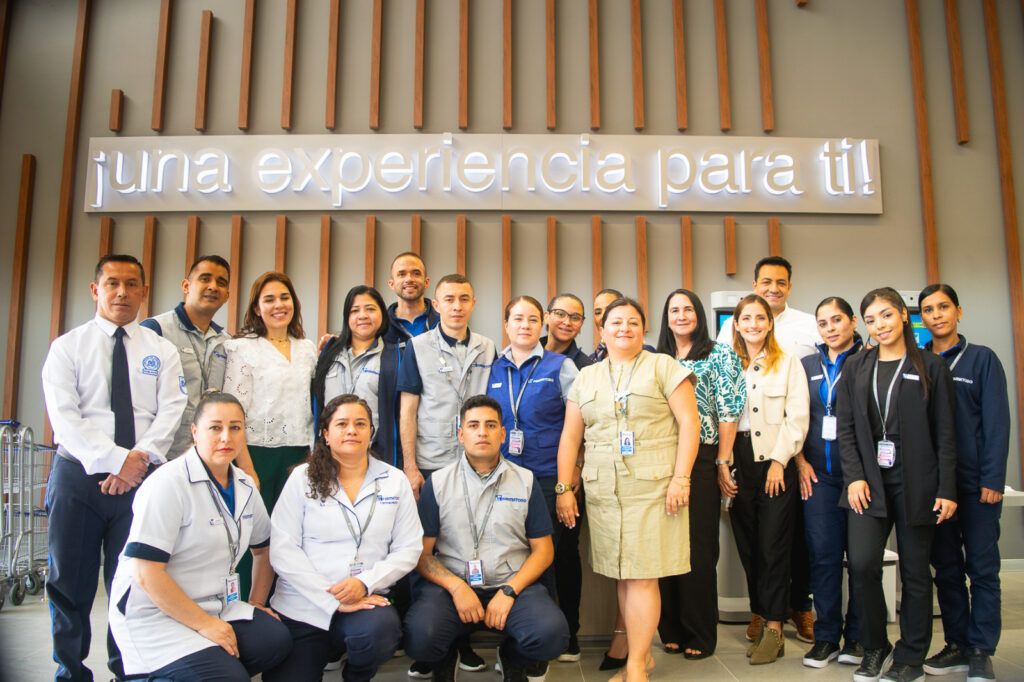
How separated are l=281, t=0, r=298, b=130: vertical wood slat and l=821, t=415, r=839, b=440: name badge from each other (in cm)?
450

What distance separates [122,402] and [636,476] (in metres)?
2.01

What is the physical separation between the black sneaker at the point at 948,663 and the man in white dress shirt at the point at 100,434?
329 cm

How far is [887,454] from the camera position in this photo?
271 cm

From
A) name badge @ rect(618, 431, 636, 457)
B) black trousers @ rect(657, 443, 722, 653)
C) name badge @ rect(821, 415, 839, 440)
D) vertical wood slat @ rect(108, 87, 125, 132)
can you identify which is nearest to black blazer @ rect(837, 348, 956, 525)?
name badge @ rect(821, 415, 839, 440)

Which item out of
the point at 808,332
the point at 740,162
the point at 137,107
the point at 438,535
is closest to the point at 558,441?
the point at 438,535

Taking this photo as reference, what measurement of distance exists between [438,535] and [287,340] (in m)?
1.19

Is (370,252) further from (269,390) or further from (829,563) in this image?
(829,563)

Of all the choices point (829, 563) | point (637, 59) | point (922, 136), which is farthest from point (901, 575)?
point (637, 59)

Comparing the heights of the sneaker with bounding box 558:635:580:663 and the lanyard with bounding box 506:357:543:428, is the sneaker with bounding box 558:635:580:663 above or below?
below

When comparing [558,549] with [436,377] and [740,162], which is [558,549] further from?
[740,162]

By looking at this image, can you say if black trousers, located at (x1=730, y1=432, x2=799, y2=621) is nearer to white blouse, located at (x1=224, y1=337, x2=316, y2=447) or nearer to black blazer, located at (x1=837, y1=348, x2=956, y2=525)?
black blazer, located at (x1=837, y1=348, x2=956, y2=525)

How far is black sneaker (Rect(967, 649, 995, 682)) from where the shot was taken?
271cm

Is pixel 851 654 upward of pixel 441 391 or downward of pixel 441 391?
downward

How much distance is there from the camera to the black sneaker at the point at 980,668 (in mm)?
2707
